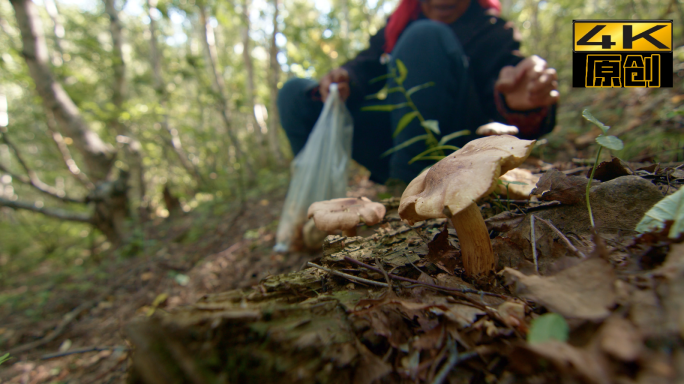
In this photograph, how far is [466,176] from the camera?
2.18 feet

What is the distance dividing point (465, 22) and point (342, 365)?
3.07 m

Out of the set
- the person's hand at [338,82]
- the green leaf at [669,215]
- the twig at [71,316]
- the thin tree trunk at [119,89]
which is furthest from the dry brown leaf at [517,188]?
the thin tree trunk at [119,89]

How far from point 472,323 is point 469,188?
296 mm

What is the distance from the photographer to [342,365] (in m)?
0.52

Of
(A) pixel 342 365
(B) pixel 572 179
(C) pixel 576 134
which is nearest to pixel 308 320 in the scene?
(A) pixel 342 365

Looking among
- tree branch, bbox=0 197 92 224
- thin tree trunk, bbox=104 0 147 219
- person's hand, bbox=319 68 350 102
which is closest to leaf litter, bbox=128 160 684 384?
person's hand, bbox=319 68 350 102

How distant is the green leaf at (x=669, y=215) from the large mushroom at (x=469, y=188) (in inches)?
10.7

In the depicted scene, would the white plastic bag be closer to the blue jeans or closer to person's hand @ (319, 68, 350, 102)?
A: person's hand @ (319, 68, 350, 102)

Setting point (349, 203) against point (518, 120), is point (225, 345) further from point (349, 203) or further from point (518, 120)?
point (518, 120)

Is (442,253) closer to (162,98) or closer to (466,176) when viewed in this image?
(466,176)

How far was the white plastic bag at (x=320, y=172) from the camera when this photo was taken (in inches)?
84.9

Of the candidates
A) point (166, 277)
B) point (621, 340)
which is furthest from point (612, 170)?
point (166, 277)

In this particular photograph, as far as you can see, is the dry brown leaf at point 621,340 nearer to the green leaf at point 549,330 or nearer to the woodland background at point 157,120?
the green leaf at point 549,330

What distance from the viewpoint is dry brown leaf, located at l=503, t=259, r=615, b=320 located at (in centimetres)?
44
